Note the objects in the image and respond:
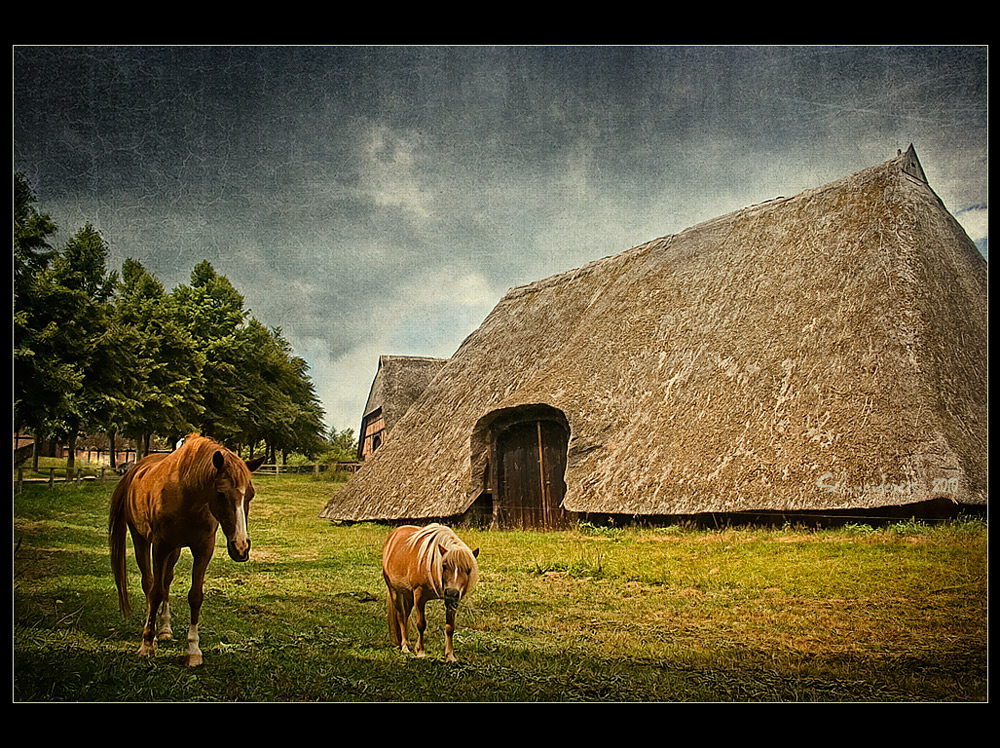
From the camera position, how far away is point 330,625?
3713 millimetres

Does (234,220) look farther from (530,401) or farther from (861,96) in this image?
(861,96)

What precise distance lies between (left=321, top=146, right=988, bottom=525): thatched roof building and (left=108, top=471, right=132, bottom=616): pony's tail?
116 cm

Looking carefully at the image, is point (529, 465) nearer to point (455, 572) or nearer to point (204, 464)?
point (455, 572)

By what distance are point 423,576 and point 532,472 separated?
276 cm

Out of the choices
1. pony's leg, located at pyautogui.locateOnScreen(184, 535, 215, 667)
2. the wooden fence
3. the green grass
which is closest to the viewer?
pony's leg, located at pyautogui.locateOnScreen(184, 535, 215, 667)

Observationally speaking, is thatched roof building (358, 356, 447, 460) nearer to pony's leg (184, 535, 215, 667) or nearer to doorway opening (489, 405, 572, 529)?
doorway opening (489, 405, 572, 529)

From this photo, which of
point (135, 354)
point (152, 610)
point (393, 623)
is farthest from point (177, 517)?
point (135, 354)

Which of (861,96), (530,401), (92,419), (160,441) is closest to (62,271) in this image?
(92,419)

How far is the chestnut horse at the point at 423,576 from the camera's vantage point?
339 centimetres

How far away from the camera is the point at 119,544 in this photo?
148 inches

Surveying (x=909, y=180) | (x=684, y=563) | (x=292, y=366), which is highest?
(x=909, y=180)

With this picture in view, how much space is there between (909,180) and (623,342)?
9.92 ft

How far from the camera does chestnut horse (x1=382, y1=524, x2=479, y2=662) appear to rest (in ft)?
11.1

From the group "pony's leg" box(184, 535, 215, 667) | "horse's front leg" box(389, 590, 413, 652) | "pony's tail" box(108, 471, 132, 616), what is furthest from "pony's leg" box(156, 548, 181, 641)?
"horse's front leg" box(389, 590, 413, 652)
